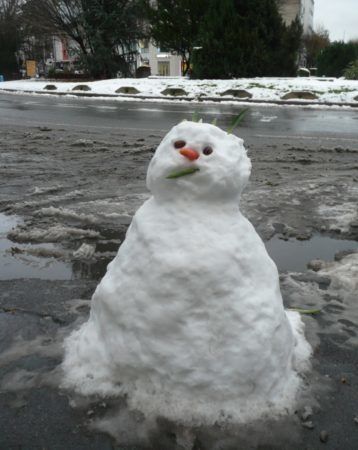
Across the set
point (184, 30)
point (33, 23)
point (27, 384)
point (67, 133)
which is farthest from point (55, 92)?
point (27, 384)

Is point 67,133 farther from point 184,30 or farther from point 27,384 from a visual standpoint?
point 184,30

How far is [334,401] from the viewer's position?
2473mm

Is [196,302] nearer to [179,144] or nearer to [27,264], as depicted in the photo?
[179,144]

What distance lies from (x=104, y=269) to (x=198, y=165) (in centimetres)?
200

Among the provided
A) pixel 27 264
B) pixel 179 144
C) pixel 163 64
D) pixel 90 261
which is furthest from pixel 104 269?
pixel 163 64

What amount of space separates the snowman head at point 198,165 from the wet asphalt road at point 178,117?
8.50m

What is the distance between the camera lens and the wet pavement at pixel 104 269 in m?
2.25

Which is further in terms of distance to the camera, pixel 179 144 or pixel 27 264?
pixel 27 264

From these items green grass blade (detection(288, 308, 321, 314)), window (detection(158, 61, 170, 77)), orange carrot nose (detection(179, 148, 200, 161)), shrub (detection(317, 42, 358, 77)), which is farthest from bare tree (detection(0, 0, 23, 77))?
orange carrot nose (detection(179, 148, 200, 161))

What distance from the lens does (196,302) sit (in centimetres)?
225

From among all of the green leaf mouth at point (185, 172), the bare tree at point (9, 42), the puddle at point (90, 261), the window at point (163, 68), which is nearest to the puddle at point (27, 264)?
the puddle at point (90, 261)

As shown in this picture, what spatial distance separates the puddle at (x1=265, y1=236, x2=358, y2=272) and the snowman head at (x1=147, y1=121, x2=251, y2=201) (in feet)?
6.29

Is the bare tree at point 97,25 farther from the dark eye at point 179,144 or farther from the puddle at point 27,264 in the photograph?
the dark eye at point 179,144

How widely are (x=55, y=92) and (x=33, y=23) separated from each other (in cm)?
1145
